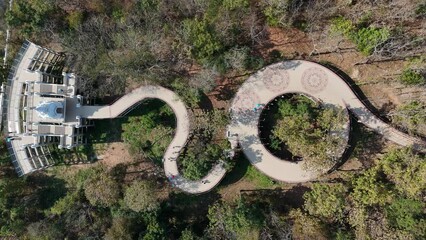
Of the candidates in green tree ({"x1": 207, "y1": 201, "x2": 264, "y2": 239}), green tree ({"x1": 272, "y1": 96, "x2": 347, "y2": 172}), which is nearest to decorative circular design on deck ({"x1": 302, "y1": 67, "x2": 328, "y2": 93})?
green tree ({"x1": 272, "y1": 96, "x2": 347, "y2": 172})

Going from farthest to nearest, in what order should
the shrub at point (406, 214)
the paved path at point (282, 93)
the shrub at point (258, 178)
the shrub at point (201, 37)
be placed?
the shrub at point (258, 178), the paved path at point (282, 93), the shrub at point (201, 37), the shrub at point (406, 214)

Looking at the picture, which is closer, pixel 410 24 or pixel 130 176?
pixel 410 24

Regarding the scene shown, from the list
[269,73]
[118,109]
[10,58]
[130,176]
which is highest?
[10,58]

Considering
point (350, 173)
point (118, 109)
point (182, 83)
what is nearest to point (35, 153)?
point (118, 109)

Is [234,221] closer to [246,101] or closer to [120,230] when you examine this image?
[120,230]

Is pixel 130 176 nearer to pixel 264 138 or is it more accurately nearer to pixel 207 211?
pixel 207 211

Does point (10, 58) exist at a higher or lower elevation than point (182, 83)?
higher

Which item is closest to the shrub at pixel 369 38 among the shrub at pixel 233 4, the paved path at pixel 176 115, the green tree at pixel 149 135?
the shrub at pixel 233 4

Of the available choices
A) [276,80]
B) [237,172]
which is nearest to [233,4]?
[276,80]

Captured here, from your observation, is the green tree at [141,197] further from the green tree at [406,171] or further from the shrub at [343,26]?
the shrub at [343,26]
